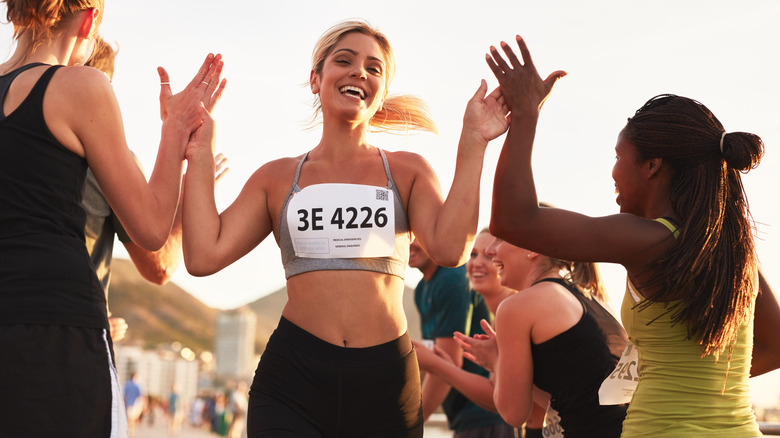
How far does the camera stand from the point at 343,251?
349cm

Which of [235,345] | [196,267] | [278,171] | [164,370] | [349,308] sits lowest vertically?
[164,370]

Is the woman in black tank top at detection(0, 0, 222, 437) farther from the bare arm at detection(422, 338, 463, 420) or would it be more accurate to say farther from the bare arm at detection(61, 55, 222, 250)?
the bare arm at detection(422, 338, 463, 420)

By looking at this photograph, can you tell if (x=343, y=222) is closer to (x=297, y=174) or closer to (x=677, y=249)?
(x=297, y=174)

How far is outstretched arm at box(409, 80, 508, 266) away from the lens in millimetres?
3463

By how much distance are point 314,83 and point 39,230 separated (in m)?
1.72

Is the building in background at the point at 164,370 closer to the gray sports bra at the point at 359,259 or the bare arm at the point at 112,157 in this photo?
the gray sports bra at the point at 359,259

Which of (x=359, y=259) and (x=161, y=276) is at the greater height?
(x=359, y=259)

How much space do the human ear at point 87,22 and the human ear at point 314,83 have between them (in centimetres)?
125

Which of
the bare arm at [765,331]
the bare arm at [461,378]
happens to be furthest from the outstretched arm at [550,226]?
the bare arm at [461,378]

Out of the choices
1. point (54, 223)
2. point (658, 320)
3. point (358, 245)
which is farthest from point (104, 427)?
point (658, 320)

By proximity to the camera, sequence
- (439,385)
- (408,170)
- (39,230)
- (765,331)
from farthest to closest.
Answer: (439,385)
(408,170)
(765,331)
(39,230)

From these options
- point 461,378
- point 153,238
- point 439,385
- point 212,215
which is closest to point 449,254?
point 212,215

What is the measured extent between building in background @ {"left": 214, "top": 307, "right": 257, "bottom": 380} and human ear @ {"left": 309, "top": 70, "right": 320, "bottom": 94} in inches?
5274

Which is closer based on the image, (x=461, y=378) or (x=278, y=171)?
(x=278, y=171)
